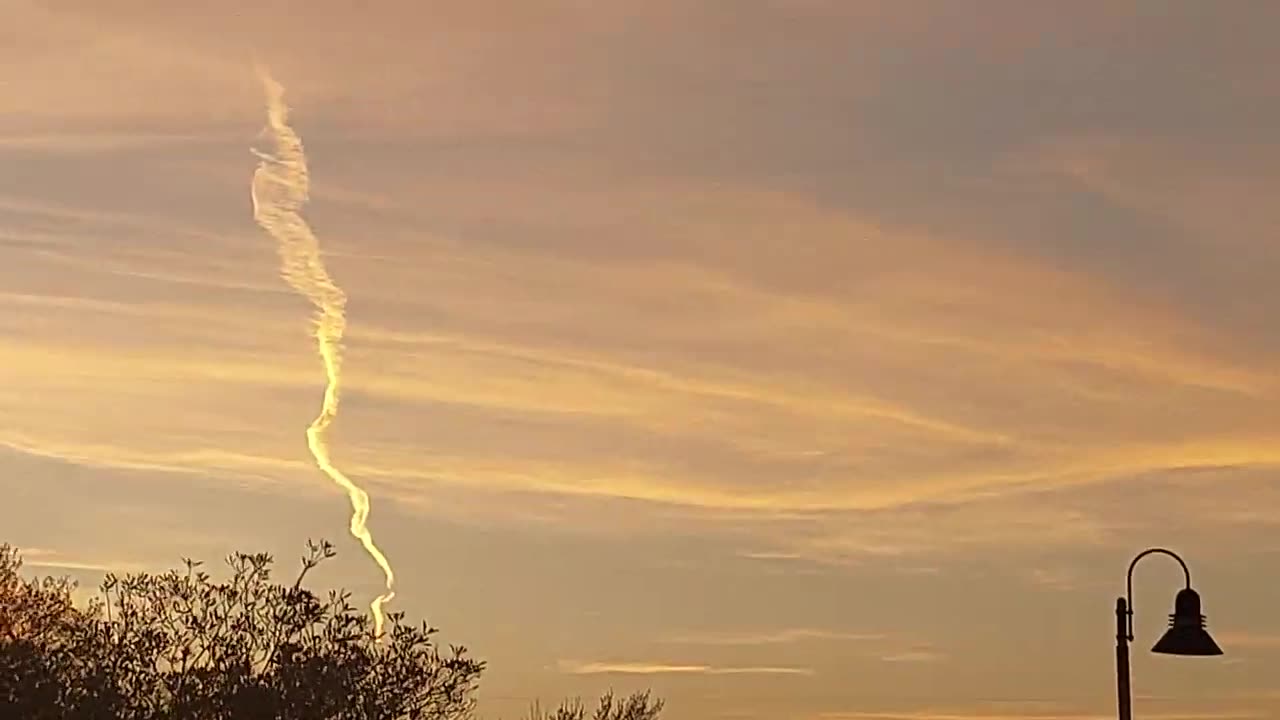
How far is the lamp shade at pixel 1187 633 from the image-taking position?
31.7m

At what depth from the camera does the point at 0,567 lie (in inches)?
1801

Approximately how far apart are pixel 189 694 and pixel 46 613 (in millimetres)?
5600

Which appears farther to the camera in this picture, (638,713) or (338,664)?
(638,713)

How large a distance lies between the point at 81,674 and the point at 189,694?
1.77m

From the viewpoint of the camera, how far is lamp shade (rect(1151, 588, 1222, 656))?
104ft

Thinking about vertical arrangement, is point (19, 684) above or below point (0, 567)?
below

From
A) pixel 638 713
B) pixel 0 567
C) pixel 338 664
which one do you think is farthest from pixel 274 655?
pixel 638 713

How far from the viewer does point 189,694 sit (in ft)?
125

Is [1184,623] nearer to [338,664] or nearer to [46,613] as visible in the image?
[338,664]

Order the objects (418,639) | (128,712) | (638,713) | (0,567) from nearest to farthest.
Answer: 1. (128,712)
2. (418,639)
3. (0,567)
4. (638,713)

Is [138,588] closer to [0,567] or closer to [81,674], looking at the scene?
[81,674]

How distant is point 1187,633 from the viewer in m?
31.9

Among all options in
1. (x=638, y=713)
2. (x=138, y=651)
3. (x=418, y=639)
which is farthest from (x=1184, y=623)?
(x=638, y=713)

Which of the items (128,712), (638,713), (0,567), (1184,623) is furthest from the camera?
(638,713)
